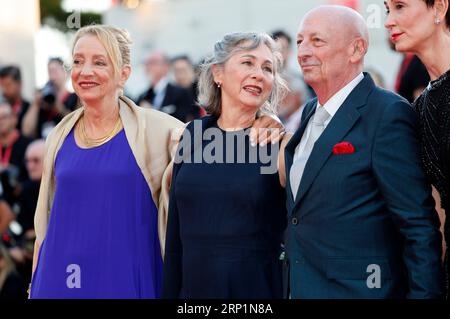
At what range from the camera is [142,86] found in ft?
51.3

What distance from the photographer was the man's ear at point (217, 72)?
17.2 feet

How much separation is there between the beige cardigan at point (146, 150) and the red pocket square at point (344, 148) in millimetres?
1314

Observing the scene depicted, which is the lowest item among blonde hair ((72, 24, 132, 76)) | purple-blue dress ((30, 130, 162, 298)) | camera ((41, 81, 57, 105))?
purple-blue dress ((30, 130, 162, 298))

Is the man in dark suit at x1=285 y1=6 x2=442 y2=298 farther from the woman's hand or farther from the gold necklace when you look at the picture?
the gold necklace

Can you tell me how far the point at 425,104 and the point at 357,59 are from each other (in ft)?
1.37

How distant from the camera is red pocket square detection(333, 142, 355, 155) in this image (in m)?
4.18

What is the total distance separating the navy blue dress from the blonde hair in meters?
0.83

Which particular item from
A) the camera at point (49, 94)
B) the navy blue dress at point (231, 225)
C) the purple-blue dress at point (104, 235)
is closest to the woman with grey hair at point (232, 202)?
the navy blue dress at point (231, 225)

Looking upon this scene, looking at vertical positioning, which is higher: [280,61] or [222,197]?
[280,61]

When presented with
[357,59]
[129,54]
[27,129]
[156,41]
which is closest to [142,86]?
[156,41]

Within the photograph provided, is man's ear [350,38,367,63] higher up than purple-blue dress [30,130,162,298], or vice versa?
man's ear [350,38,367,63]

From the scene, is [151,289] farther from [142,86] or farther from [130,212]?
[142,86]

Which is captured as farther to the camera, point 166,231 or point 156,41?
point 156,41

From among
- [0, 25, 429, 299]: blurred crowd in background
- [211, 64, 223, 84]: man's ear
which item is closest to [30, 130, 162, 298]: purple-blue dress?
[211, 64, 223, 84]: man's ear
